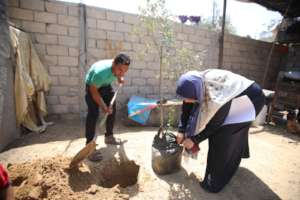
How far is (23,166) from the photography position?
6.97ft

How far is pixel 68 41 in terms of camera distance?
12.4ft

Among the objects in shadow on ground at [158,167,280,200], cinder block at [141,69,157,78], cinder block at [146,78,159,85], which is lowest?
shadow on ground at [158,167,280,200]

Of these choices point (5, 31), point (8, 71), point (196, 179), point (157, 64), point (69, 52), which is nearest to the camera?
point (196, 179)

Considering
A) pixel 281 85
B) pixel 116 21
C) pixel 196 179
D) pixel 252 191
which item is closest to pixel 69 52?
pixel 116 21

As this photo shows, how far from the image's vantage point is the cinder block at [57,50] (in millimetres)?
3677

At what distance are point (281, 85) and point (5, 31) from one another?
5.38 metres

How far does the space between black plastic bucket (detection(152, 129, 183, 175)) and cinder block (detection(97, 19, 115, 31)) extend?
289 cm

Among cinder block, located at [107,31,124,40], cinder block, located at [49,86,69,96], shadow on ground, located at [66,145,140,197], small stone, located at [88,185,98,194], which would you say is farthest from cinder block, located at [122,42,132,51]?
small stone, located at [88,185,98,194]

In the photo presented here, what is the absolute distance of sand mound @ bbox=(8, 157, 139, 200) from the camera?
1765mm

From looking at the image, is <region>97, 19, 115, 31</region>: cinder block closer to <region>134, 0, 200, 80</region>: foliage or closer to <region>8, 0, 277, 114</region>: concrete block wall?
<region>8, 0, 277, 114</region>: concrete block wall

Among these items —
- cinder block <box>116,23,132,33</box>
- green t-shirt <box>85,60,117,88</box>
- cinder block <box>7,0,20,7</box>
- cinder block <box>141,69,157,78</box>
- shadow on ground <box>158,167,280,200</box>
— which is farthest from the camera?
cinder block <box>141,69,157,78</box>

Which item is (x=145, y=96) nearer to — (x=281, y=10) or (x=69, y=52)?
(x=69, y=52)

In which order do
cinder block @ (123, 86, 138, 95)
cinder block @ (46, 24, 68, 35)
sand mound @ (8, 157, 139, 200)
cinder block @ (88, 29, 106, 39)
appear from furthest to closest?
cinder block @ (123, 86, 138, 95) < cinder block @ (88, 29, 106, 39) < cinder block @ (46, 24, 68, 35) < sand mound @ (8, 157, 139, 200)

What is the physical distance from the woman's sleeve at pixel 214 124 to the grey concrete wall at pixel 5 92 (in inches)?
95.5
